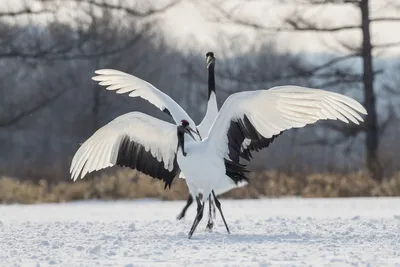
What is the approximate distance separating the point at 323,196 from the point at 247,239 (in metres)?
9.92

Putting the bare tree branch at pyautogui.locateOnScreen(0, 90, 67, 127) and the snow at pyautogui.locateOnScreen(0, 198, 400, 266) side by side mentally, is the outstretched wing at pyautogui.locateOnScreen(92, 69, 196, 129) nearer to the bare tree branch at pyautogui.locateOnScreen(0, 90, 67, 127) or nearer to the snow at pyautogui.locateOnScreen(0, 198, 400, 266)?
the snow at pyautogui.locateOnScreen(0, 198, 400, 266)

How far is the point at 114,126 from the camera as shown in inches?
457

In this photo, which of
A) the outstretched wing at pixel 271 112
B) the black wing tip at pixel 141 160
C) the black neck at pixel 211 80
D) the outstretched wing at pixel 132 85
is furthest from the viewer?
the black neck at pixel 211 80

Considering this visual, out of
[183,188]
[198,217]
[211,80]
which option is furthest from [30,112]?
[198,217]

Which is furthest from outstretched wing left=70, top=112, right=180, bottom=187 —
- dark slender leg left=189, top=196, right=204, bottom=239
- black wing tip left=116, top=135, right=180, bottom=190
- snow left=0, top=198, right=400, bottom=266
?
dark slender leg left=189, top=196, right=204, bottom=239

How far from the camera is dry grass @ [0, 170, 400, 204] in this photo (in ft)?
64.0

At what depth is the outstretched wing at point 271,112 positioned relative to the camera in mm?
10047

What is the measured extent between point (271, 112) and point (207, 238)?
60.2 inches

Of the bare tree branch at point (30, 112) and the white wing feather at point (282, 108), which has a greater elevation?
the bare tree branch at point (30, 112)

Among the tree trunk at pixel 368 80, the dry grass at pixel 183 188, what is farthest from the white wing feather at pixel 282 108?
the tree trunk at pixel 368 80

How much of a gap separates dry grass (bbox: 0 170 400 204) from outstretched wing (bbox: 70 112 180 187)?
24.9 ft

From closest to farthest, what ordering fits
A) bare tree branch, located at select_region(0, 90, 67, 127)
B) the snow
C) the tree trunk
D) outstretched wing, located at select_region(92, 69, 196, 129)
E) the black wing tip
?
the snow, outstretched wing, located at select_region(92, 69, 196, 129), the black wing tip, the tree trunk, bare tree branch, located at select_region(0, 90, 67, 127)

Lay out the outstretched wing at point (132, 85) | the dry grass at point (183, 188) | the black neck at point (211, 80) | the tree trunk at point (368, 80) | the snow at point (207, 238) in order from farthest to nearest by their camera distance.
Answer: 1. the tree trunk at point (368, 80)
2. the dry grass at point (183, 188)
3. the black neck at point (211, 80)
4. the outstretched wing at point (132, 85)
5. the snow at point (207, 238)

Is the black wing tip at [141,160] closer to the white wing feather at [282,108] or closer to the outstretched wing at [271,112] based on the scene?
the outstretched wing at [271,112]
